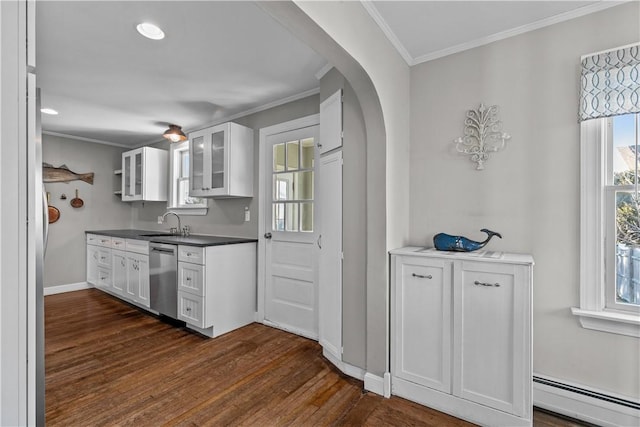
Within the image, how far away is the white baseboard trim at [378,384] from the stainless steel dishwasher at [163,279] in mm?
2137

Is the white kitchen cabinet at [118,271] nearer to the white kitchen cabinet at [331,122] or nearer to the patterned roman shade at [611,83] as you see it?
the white kitchen cabinet at [331,122]

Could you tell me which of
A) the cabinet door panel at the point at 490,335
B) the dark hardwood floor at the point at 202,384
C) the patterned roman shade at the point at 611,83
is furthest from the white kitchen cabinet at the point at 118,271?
the patterned roman shade at the point at 611,83

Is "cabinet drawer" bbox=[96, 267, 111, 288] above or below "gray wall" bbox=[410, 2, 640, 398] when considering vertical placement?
below

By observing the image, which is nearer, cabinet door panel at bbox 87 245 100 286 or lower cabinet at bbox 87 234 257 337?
lower cabinet at bbox 87 234 257 337

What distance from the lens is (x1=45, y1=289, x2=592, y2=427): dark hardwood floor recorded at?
1.81 meters

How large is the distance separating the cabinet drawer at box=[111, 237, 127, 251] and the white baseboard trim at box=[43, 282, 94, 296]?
130 centimetres

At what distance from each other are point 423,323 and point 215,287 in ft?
6.60

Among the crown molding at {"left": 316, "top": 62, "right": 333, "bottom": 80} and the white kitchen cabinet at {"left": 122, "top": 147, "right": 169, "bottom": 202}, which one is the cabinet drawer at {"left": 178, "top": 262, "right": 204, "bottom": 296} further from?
the crown molding at {"left": 316, "top": 62, "right": 333, "bottom": 80}

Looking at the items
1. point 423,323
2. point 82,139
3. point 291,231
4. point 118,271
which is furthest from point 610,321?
point 82,139

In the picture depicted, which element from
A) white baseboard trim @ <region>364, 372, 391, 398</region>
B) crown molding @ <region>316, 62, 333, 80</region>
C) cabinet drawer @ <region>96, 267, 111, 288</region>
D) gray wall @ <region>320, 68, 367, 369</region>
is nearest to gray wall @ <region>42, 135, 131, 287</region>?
cabinet drawer @ <region>96, 267, 111, 288</region>

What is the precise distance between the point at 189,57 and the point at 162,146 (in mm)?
2851

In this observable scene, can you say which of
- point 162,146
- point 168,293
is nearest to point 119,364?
point 168,293

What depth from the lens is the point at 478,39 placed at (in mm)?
2152

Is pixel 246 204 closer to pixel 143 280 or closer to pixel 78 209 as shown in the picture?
pixel 143 280
